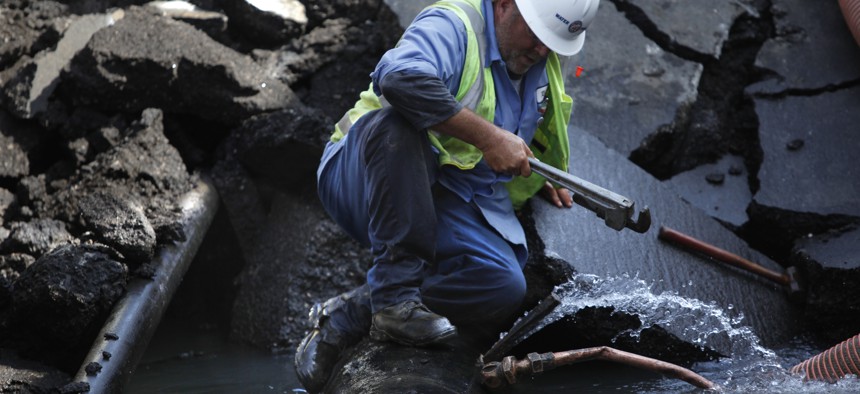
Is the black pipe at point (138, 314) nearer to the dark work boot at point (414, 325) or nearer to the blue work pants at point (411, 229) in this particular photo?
the blue work pants at point (411, 229)

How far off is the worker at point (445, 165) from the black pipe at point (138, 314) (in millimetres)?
688

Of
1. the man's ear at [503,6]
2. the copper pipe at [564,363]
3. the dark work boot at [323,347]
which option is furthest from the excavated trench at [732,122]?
the dark work boot at [323,347]

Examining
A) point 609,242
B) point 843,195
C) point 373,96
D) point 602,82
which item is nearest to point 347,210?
point 373,96

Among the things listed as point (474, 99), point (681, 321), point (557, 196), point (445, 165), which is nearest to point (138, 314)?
point (445, 165)

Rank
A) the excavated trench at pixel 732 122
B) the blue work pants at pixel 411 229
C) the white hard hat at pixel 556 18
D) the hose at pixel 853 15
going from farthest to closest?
the hose at pixel 853 15
the excavated trench at pixel 732 122
the white hard hat at pixel 556 18
the blue work pants at pixel 411 229

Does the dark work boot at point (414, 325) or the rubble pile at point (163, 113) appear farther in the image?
the rubble pile at point (163, 113)

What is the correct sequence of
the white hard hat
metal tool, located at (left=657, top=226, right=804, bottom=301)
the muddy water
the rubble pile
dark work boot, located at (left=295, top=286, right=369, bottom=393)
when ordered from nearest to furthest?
the white hard hat < dark work boot, located at (left=295, top=286, right=369, bottom=393) < the muddy water < metal tool, located at (left=657, top=226, right=804, bottom=301) < the rubble pile

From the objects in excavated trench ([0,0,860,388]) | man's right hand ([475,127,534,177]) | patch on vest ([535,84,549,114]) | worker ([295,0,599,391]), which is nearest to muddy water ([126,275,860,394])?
worker ([295,0,599,391])

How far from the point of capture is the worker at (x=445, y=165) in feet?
10.9

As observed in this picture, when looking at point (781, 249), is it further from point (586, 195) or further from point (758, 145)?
point (586, 195)

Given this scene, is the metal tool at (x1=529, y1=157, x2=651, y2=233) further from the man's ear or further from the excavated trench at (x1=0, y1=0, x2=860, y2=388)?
the excavated trench at (x1=0, y1=0, x2=860, y2=388)

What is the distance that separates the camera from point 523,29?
11.7ft

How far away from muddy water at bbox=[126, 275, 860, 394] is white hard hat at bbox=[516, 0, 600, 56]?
0.98m

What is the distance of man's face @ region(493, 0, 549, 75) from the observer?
11.7 ft
